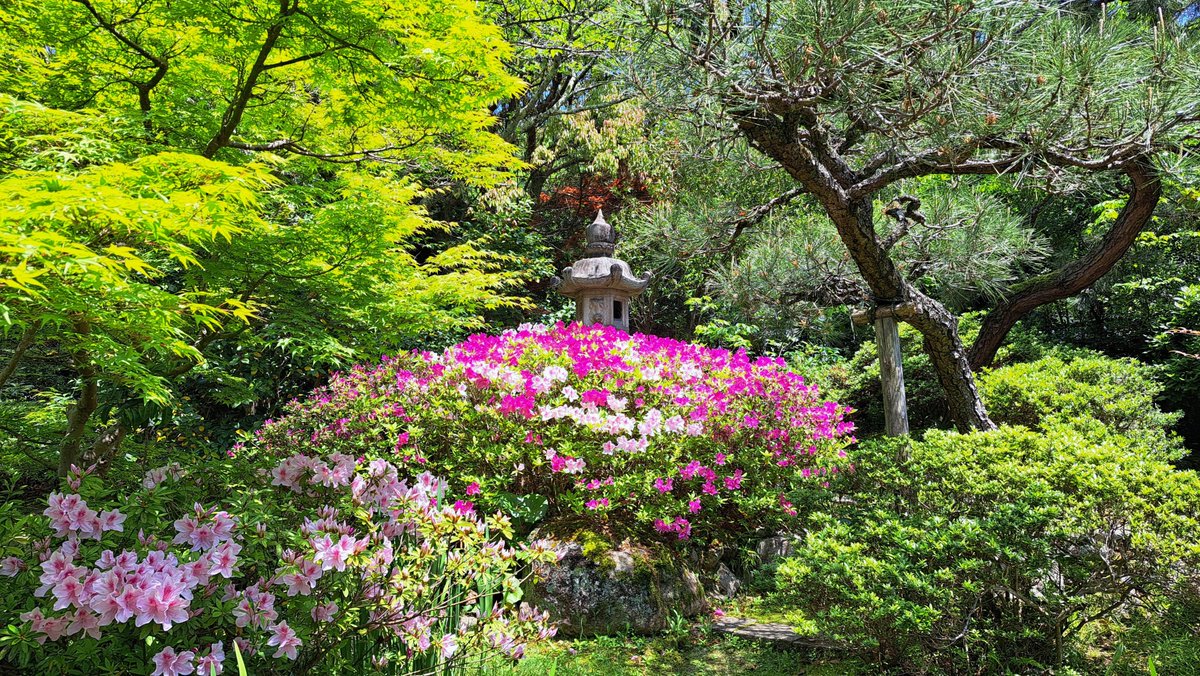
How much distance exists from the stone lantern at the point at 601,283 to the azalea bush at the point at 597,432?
3.29 feet

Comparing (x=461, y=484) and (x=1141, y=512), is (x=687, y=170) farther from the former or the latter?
(x=1141, y=512)

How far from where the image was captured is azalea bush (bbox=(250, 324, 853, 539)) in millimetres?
3439

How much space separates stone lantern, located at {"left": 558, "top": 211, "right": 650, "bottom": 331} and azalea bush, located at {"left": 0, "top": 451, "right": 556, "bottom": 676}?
3.12m

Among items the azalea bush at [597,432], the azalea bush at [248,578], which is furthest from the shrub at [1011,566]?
the azalea bush at [248,578]

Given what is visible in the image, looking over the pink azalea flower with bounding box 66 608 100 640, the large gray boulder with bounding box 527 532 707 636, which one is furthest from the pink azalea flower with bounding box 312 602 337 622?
the large gray boulder with bounding box 527 532 707 636

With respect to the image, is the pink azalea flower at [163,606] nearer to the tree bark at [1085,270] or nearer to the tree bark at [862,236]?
the tree bark at [862,236]

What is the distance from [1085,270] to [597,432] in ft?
14.1

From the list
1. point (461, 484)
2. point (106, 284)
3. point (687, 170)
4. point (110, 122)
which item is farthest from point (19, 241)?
point (687, 170)

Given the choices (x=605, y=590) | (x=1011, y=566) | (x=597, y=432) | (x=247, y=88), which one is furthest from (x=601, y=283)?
(x=1011, y=566)

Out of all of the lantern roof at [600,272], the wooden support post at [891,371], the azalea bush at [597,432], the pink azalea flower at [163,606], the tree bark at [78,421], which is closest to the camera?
the pink azalea flower at [163,606]

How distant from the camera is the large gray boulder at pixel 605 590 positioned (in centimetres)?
311

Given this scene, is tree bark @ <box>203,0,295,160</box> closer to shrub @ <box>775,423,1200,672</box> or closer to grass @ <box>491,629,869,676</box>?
grass @ <box>491,629,869,676</box>

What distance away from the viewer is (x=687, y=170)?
5805mm

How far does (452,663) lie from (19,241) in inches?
58.9
